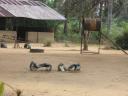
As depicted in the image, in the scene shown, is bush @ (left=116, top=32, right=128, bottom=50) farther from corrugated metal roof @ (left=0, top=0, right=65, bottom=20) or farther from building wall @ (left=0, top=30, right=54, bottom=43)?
corrugated metal roof @ (left=0, top=0, right=65, bottom=20)

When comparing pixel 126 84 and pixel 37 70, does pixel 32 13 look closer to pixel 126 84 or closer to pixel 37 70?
pixel 37 70

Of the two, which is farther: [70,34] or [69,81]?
[70,34]

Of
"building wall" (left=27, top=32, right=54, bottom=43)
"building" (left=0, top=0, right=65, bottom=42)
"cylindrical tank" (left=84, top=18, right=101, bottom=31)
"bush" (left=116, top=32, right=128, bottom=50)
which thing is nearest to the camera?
"cylindrical tank" (left=84, top=18, right=101, bottom=31)

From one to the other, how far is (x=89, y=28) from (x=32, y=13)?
711 inches

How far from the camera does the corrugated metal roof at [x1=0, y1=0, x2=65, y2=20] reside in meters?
39.1

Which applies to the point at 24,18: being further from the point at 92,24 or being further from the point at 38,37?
the point at 92,24

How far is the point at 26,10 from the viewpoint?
40938 millimetres

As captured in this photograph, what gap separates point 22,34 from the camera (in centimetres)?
4241

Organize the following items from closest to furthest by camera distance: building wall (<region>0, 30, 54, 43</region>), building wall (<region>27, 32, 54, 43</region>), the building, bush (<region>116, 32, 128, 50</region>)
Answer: bush (<region>116, 32, 128, 50</region>) → building wall (<region>0, 30, 54, 43</region>) → the building → building wall (<region>27, 32, 54, 43</region>)

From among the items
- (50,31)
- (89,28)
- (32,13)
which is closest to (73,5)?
(89,28)


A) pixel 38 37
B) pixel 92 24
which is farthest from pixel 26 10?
pixel 92 24

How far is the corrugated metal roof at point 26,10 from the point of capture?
39.1m

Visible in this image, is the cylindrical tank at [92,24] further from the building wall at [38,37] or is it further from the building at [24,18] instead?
the building wall at [38,37]

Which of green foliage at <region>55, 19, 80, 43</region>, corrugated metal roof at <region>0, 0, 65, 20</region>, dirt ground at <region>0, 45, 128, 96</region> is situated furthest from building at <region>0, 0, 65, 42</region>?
dirt ground at <region>0, 45, 128, 96</region>
